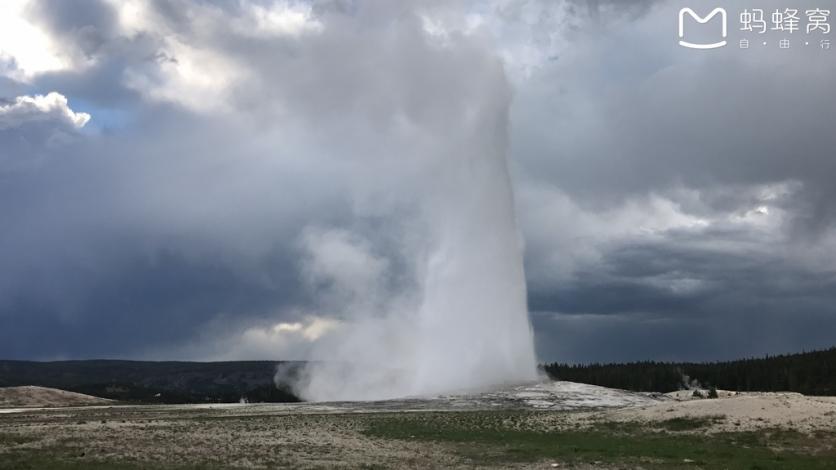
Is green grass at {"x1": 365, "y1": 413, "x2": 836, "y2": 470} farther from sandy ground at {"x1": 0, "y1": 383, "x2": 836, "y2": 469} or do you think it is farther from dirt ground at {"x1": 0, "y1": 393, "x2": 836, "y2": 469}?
sandy ground at {"x1": 0, "y1": 383, "x2": 836, "y2": 469}

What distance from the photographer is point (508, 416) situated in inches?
1897

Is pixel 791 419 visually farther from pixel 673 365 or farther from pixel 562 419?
pixel 673 365

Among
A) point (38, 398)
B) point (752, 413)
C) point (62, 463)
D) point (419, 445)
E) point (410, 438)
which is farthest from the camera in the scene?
point (38, 398)

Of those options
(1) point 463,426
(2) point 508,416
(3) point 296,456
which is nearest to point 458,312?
(2) point 508,416

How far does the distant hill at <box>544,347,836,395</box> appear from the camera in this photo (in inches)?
4481

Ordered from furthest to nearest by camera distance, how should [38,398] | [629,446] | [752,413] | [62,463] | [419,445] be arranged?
[38,398] → [752,413] → [419,445] → [629,446] → [62,463]

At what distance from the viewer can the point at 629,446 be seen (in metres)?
32.1

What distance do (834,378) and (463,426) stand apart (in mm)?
91926

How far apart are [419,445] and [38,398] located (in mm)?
83510

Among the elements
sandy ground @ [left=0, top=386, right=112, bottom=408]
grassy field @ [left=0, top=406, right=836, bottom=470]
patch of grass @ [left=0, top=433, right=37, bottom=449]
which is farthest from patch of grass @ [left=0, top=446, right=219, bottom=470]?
sandy ground @ [left=0, top=386, right=112, bottom=408]

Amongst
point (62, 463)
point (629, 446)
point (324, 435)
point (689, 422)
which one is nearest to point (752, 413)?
point (689, 422)

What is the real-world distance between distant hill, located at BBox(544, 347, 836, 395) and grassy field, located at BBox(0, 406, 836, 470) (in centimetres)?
7724

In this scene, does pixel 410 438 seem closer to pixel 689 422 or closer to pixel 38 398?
pixel 689 422

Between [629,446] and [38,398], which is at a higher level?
[629,446]
